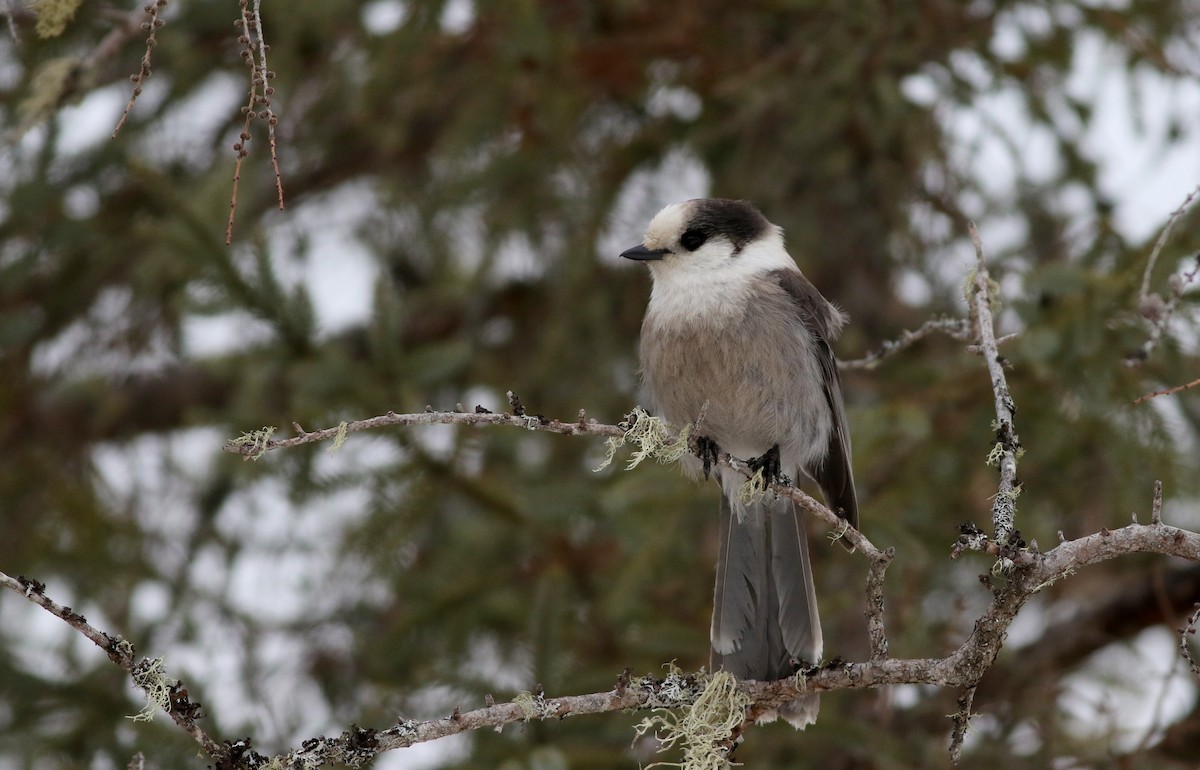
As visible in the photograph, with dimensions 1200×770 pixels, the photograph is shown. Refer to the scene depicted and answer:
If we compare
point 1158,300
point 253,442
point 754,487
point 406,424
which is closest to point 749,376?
point 754,487

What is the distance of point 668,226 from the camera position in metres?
3.42

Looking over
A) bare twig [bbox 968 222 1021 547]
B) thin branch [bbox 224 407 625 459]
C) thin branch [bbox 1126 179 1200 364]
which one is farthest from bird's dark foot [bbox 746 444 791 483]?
thin branch [bbox 224 407 625 459]

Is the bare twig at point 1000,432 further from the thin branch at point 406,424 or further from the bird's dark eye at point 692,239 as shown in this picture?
the bird's dark eye at point 692,239

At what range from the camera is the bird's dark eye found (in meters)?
3.38

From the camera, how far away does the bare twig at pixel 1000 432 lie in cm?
191

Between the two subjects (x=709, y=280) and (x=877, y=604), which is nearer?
(x=877, y=604)

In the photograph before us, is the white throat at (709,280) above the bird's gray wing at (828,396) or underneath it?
above

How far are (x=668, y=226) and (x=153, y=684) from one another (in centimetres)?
198

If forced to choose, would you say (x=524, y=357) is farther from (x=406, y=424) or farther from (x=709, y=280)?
(x=406, y=424)

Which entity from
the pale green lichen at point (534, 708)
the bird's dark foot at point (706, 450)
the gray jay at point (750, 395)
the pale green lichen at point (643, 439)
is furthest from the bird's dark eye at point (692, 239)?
the pale green lichen at point (534, 708)

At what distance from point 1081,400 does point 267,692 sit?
2.72m

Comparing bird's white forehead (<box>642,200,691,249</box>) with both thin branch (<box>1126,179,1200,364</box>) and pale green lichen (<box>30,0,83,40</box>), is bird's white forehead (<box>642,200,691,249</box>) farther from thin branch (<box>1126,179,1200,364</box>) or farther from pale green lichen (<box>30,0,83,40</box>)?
pale green lichen (<box>30,0,83,40</box>)

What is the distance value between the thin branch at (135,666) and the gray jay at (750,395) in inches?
54.5

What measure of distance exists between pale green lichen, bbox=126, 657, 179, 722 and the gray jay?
1389 mm
